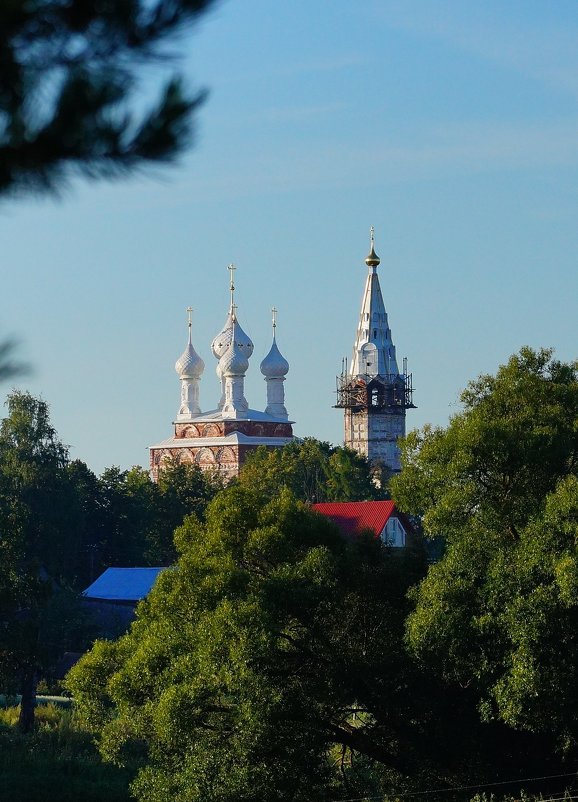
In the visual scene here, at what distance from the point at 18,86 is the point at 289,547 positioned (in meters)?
16.8

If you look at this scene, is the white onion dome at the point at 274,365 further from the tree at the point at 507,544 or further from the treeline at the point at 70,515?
the tree at the point at 507,544

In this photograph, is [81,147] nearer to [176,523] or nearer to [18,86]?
[18,86]

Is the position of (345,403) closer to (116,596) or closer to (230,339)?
(230,339)

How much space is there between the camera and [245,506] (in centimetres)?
2183

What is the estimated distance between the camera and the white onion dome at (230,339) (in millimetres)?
91500

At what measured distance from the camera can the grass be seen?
91.1ft

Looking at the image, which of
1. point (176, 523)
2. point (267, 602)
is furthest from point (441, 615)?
point (176, 523)

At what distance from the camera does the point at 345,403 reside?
9050 cm

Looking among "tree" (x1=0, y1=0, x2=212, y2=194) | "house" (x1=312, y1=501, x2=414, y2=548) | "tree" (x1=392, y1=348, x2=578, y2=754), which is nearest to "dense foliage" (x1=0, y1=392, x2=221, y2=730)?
"house" (x1=312, y1=501, x2=414, y2=548)

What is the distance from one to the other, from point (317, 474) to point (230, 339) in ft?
70.6

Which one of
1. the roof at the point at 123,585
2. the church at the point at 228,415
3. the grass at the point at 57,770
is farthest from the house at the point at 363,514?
the church at the point at 228,415

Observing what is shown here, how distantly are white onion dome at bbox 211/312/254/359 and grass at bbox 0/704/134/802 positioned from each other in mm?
59644

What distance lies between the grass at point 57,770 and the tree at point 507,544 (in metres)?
9.44

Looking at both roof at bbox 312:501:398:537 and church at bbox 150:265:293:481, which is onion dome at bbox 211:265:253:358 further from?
roof at bbox 312:501:398:537
